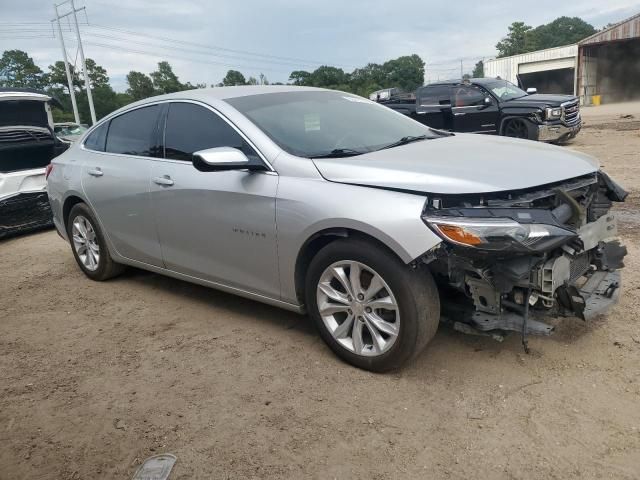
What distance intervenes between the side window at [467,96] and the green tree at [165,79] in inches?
2002

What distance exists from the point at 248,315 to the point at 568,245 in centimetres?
236

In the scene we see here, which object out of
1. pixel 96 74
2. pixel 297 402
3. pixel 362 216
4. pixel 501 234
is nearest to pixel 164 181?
pixel 362 216

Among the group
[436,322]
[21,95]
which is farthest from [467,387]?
[21,95]

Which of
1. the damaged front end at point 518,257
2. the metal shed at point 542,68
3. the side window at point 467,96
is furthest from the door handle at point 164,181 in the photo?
the metal shed at point 542,68

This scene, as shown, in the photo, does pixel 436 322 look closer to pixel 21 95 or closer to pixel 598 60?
pixel 21 95

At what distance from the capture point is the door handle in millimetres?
4055

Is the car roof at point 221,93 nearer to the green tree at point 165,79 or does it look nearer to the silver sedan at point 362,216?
the silver sedan at point 362,216

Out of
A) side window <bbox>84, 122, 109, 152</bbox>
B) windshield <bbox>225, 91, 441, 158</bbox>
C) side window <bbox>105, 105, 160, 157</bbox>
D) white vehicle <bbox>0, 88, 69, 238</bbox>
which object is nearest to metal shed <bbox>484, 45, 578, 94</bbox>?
white vehicle <bbox>0, 88, 69, 238</bbox>

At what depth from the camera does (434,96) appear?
1356 cm

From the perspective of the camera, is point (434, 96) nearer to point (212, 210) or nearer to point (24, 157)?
point (24, 157)

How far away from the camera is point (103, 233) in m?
4.93

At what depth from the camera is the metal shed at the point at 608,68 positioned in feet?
130

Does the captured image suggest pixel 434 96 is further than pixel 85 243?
Yes

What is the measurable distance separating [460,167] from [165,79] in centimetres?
7248
